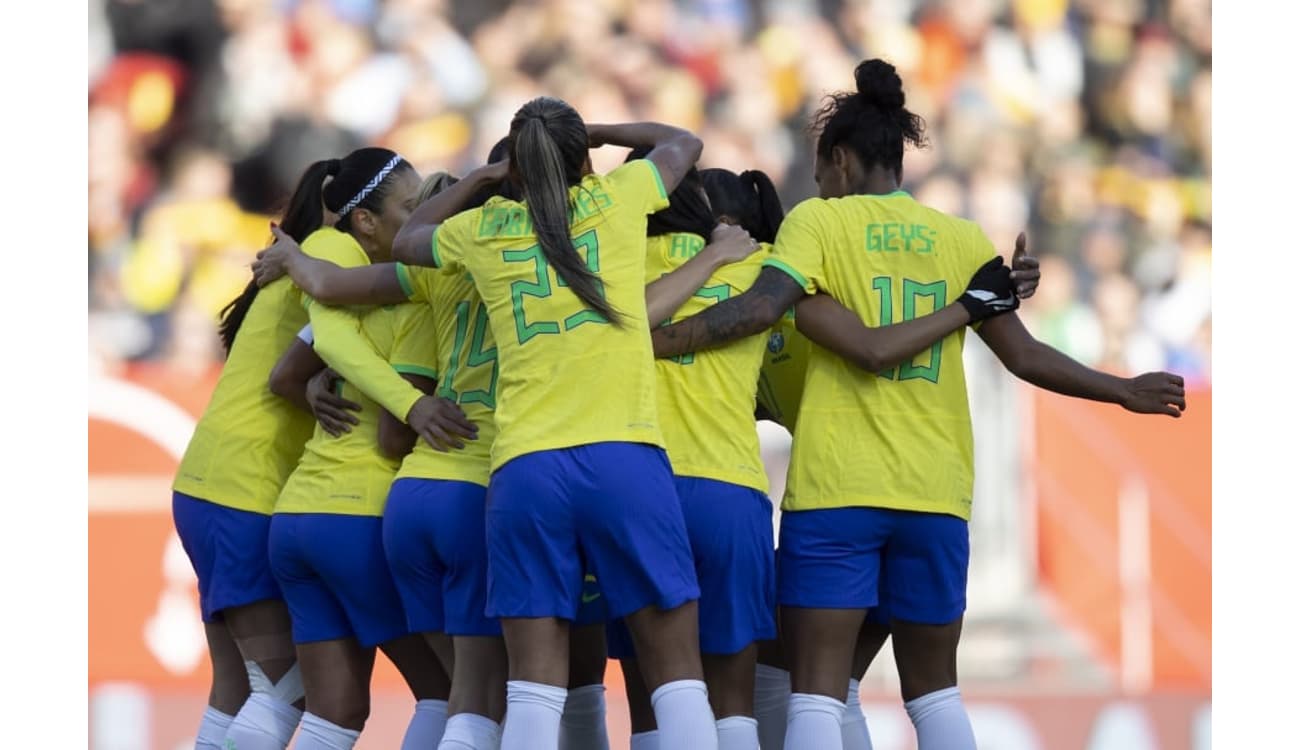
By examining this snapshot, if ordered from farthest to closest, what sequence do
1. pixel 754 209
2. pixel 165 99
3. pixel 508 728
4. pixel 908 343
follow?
pixel 165 99 < pixel 754 209 < pixel 908 343 < pixel 508 728

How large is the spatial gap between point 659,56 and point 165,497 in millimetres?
3889

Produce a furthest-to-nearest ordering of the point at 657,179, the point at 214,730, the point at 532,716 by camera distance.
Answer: the point at 214,730
the point at 657,179
the point at 532,716

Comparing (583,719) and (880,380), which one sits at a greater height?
(880,380)

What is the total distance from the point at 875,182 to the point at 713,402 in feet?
2.36

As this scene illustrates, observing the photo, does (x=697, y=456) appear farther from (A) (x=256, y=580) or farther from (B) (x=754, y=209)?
(A) (x=256, y=580)

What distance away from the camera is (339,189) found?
4605mm

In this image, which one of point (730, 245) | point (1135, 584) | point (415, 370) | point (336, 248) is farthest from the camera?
point (1135, 584)

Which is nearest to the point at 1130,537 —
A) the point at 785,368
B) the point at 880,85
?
the point at 785,368

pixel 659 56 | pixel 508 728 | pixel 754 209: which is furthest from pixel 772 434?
pixel 508 728

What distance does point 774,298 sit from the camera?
4066mm

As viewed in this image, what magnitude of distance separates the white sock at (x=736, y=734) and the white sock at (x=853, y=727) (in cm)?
37

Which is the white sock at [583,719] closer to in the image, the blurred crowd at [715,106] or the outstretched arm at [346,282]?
the outstretched arm at [346,282]

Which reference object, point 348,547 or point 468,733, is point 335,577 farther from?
point 468,733

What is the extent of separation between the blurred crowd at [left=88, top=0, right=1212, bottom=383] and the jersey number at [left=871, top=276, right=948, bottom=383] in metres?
5.40
